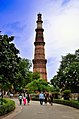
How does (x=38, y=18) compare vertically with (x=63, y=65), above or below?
above

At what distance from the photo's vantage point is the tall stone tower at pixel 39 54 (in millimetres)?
108037

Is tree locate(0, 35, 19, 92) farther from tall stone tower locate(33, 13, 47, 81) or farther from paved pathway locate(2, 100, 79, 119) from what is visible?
tall stone tower locate(33, 13, 47, 81)

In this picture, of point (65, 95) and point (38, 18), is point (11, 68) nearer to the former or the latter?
point (65, 95)

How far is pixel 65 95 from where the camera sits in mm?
51312

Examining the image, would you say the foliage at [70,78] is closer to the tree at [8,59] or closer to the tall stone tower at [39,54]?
the tall stone tower at [39,54]

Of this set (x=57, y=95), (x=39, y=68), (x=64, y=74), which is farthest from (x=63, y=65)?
(x=57, y=95)

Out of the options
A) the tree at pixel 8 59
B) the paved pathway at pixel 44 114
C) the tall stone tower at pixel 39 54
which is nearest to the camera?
the paved pathway at pixel 44 114

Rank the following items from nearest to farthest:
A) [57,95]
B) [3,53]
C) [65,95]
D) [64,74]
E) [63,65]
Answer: [3,53] < [65,95] < [57,95] < [64,74] < [63,65]

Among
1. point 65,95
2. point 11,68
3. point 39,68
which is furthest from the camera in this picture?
point 39,68

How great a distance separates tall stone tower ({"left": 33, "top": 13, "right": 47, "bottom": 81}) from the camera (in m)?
108

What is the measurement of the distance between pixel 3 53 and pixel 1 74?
178 centimetres

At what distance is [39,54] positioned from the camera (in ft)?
359

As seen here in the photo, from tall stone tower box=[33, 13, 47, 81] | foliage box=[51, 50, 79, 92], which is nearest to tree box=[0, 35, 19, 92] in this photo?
foliage box=[51, 50, 79, 92]

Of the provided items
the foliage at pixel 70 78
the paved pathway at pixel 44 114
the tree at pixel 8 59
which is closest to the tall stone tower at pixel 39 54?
the foliage at pixel 70 78
